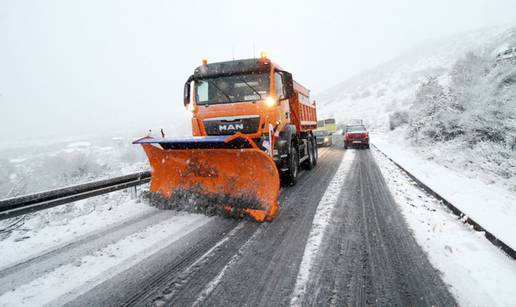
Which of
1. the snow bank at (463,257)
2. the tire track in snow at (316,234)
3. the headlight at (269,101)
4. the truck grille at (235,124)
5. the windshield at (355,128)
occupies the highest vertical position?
the headlight at (269,101)

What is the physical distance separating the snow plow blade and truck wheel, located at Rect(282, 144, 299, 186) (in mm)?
2147

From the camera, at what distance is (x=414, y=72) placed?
6550 cm

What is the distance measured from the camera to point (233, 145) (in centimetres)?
477

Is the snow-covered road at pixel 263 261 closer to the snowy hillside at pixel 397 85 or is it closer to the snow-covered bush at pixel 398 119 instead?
the snow-covered bush at pixel 398 119

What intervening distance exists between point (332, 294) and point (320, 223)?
6.30 feet

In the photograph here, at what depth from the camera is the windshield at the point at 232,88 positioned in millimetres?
6145

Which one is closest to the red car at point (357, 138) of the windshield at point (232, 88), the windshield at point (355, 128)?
the windshield at point (355, 128)

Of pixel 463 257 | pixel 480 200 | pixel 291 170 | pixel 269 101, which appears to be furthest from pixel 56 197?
pixel 480 200

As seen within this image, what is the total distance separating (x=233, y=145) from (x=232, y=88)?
82.0 inches

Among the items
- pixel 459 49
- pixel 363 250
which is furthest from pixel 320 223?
pixel 459 49

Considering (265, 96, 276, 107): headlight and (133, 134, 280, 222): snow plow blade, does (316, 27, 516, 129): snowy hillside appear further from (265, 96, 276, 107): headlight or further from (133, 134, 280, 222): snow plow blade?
(133, 134, 280, 222): snow plow blade

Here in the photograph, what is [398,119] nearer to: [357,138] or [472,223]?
[357,138]

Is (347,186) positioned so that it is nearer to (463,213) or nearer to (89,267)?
(463,213)

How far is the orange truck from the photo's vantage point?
15.0ft
